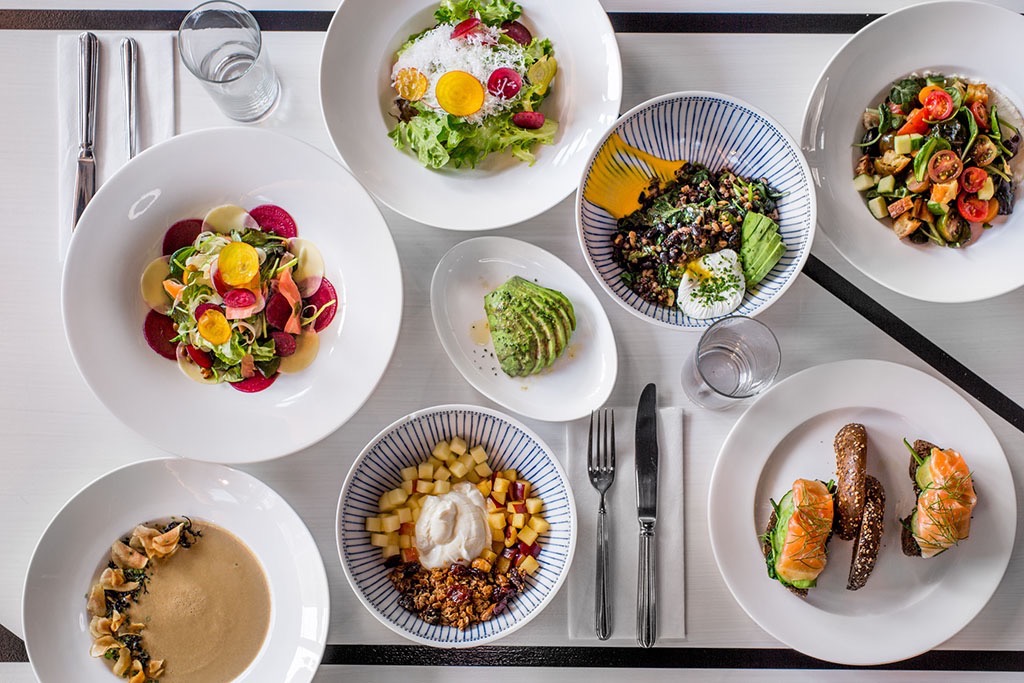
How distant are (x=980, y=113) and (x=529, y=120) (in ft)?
3.24

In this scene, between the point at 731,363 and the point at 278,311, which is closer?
the point at 278,311

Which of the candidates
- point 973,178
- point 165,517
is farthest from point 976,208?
point 165,517

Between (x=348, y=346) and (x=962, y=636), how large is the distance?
1541 mm

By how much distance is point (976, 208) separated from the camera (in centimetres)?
161

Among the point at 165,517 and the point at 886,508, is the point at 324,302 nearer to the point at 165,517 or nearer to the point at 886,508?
the point at 165,517

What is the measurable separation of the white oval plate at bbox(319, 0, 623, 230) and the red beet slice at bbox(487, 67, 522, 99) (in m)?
0.13

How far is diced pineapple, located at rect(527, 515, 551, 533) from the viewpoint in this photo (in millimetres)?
1608

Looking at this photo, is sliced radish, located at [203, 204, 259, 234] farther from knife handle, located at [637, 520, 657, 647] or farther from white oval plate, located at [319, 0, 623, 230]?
knife handle, located at [637, 520, 657, 647]

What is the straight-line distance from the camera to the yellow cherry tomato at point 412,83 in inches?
62.6

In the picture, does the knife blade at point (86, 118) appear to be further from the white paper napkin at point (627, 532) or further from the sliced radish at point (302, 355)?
the white paper napkin at point (627, 532)

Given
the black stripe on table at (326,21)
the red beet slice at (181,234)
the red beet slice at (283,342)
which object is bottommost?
the red beet slice at (283,342)

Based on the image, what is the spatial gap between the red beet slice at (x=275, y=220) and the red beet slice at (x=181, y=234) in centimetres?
12

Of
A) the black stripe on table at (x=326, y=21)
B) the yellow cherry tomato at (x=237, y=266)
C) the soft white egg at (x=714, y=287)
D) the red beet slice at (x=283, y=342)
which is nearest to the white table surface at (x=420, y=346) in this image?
the black stripe on table at (x=326, y=21)

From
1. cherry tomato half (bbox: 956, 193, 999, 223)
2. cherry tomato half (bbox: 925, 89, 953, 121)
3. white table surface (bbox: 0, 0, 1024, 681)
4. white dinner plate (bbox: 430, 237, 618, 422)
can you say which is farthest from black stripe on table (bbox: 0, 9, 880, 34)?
white dinner plate (bbox: 430, 237, 618, 422)
